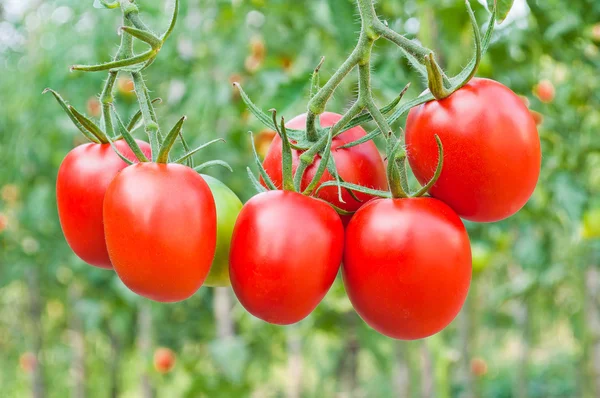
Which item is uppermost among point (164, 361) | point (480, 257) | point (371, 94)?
point (371, 94)

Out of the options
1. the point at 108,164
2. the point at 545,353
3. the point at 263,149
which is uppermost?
the point at 108,164

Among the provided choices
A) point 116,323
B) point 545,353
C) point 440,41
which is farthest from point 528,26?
point 545,353

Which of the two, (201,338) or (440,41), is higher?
(440,41)

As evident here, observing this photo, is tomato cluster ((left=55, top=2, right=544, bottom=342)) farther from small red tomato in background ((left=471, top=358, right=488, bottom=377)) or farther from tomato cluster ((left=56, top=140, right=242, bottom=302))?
small red tomato in background ((left=471, top=358, right=488, bottom=377))

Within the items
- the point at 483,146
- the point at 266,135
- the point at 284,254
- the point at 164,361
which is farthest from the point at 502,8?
the point at 164,361

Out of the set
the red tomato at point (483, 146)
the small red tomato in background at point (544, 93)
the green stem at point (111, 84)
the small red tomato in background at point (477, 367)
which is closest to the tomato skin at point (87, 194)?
the green stem at point (111, 84)

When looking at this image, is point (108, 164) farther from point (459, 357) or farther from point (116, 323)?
point (116, 323)

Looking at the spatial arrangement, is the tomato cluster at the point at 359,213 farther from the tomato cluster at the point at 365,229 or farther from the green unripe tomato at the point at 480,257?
the green unripe tomato at the point at 480,257

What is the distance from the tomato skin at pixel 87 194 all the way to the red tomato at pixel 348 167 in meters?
0.12

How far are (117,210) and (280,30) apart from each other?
5.13 feet

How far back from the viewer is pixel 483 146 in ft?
1.74

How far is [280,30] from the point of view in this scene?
200cm

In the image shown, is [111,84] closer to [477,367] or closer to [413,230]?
[413,230]

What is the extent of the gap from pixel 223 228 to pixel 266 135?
1.09 meters
